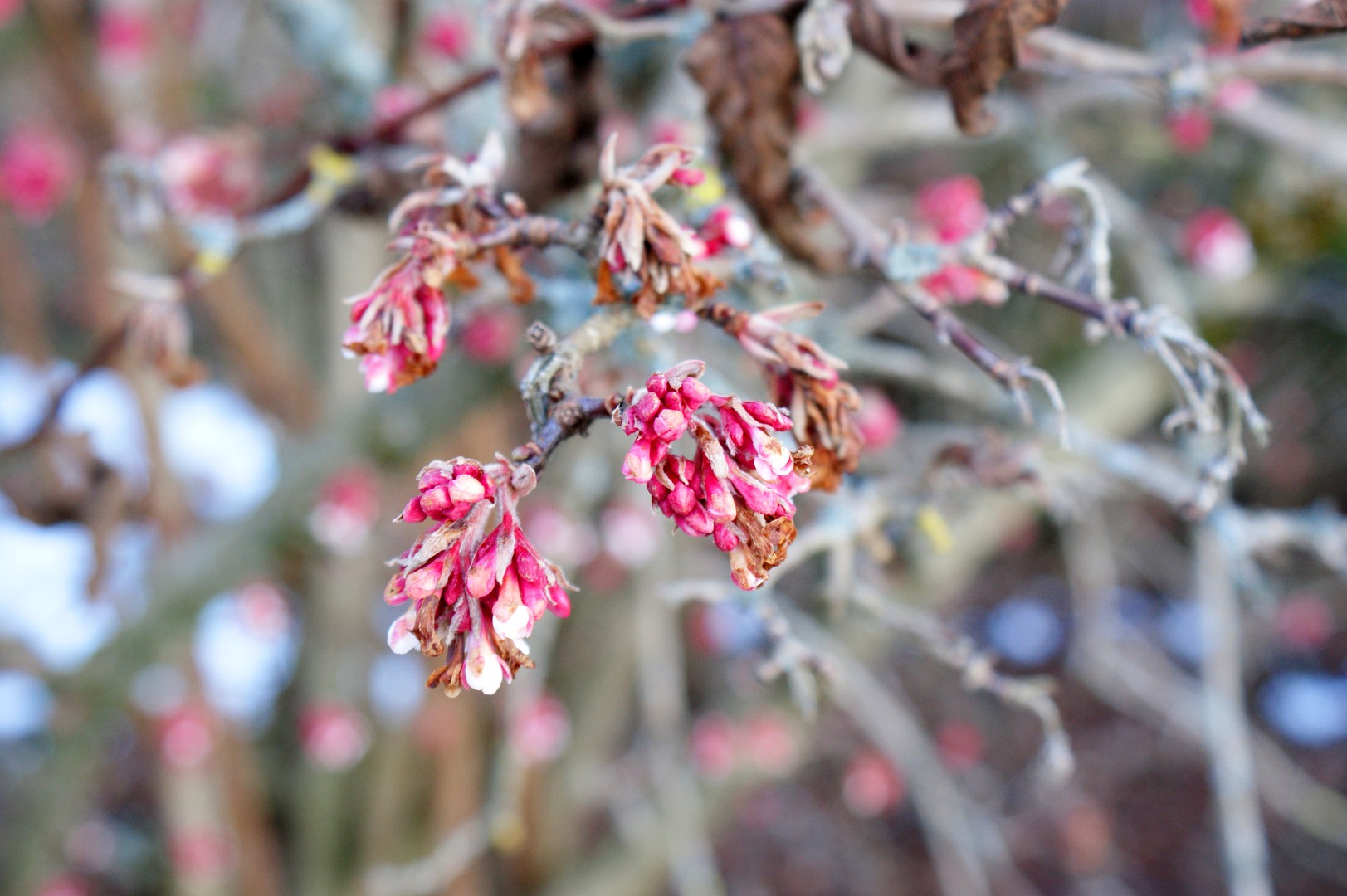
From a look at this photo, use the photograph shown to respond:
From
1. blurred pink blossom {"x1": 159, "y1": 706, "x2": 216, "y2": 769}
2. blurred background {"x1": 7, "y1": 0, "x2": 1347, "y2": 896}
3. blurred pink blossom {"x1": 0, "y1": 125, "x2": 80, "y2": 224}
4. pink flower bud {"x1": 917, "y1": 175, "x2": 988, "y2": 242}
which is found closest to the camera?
blurred background {"x1": 7, "y1": 0, "x2": 1347, "y2": 896}

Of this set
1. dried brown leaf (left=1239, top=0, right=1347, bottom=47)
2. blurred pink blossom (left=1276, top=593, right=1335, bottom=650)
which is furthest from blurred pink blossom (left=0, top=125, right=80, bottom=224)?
blurred pink blossom (left=1276, top=593, right=1335, bottom=650)

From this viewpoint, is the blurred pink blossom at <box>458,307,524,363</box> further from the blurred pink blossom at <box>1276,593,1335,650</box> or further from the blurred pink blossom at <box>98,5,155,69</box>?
the blurred pink blossom at <box>1276,593,1335,650</box>

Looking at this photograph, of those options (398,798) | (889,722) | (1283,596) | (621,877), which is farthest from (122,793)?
(1283,596)

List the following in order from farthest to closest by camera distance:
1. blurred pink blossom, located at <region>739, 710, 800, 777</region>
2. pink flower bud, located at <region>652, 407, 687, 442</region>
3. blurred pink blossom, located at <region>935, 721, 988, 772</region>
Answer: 1. blurred pink blossom, located at <region>935, 721, 988, 772</region>
2. blurred pink blossom, located at <region>739, 710, 800, 777</region>
3. pink flower bud, located at <region>652, 407, 687, 442</region>

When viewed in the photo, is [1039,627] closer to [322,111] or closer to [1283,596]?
[1283,596]

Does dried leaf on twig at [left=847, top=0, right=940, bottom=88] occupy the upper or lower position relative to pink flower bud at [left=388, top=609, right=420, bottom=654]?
upper

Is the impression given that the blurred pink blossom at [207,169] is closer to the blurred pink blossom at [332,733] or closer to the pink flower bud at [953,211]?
the pink flower bud at [953,211]

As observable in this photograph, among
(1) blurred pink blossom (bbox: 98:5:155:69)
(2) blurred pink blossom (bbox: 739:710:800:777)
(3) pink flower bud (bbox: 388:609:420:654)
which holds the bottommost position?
(2) blurred pink blossom (bbox: 739:710:800:777)
